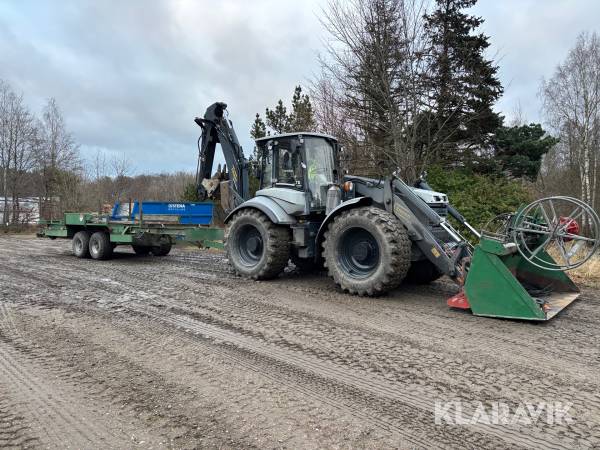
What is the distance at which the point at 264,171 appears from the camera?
8133 mm

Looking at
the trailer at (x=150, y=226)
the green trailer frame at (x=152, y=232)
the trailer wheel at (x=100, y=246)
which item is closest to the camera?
the green trailer frame at (x=152, y=232)

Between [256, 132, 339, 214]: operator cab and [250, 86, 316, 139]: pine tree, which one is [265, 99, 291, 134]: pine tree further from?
[256, 132, 339, 214]: operator cab

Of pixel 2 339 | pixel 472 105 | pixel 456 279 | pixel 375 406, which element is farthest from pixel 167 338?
pixel 472 105

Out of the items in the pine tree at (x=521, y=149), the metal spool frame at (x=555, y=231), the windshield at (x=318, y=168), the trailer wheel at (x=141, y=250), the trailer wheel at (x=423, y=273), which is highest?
the pine tree at (x=521, y=149)

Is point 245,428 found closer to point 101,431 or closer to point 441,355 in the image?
point 101,431

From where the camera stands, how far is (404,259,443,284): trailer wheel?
705 cm

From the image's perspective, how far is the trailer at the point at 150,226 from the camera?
992 cm

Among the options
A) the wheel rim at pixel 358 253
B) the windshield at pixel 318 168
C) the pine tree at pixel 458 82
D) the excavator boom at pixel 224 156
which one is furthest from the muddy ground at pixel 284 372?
the pine tree at pixel 458 82

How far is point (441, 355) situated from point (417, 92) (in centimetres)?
1146

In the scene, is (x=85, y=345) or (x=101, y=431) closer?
(x=101, y=431)

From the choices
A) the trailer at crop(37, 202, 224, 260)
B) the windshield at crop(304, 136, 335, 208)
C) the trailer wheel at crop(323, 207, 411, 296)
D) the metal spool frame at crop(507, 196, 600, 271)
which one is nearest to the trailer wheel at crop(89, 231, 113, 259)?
the trailer at crop(37, 202, 224, 260)

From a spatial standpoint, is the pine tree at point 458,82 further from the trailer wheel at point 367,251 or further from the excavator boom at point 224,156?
the trailer wheel at point 367,251

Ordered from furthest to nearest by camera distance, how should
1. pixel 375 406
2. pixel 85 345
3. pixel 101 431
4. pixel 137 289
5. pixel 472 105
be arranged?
pixel 472 105
pixel 137 289
pixel 85 345
pixel 375 406
pixel 101 431

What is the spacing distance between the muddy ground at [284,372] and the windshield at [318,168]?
178cm
